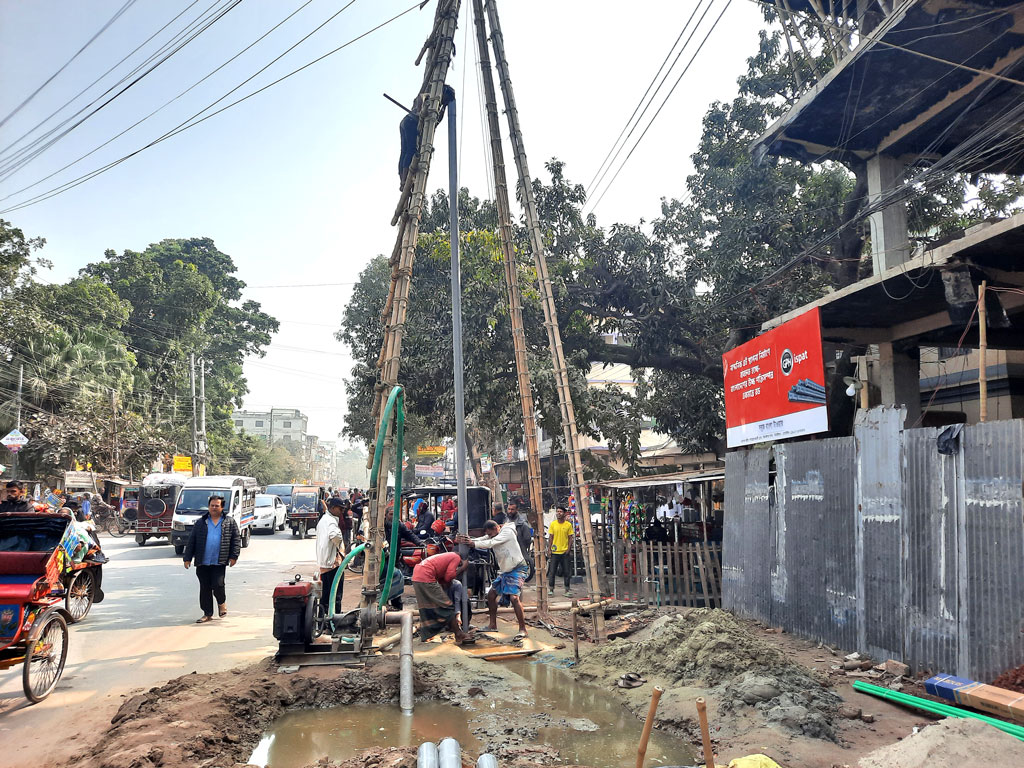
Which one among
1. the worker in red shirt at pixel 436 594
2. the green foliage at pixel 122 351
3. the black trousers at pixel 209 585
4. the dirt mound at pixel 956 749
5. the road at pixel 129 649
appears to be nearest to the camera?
the dirt mound at pixel 956 749

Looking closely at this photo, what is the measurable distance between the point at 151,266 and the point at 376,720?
45894 millimetres

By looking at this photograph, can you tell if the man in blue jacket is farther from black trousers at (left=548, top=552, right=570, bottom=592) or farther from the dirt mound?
the dirt mound

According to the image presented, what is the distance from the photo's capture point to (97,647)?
28.0 feet

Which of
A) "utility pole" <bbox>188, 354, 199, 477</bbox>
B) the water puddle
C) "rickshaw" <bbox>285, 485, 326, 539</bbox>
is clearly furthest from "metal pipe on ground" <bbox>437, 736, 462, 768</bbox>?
"utility pole" <bbox>188, 354, 199, 477</bbox>

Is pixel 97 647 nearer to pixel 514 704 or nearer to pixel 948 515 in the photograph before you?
pixel 514 704

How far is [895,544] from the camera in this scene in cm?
707

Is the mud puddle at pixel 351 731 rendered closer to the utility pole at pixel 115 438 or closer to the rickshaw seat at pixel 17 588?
the rickshaw seat at pixel 17 588

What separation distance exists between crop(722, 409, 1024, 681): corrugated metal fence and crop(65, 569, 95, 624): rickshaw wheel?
940 cm

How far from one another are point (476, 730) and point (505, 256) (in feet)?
22.6

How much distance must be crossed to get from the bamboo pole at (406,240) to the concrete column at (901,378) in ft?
26.7

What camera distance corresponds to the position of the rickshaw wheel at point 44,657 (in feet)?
19.4

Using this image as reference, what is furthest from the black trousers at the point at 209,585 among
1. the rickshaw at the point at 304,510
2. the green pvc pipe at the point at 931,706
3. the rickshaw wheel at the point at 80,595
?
the rickshaw at the point at 304,510

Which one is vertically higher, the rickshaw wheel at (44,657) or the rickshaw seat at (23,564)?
the rickshaw seat at (23,564)

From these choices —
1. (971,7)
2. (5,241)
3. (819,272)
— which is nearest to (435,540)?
(819,272)
